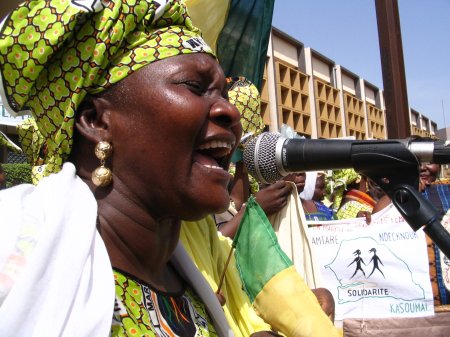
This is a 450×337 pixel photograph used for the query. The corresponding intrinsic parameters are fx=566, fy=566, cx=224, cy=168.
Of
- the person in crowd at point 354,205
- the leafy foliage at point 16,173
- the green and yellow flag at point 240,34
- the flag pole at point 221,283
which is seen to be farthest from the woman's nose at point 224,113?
the leafy foliage at point 16,173

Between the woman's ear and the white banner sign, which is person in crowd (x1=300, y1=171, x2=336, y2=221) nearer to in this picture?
the white banner sign

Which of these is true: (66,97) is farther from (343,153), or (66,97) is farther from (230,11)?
(230,11)

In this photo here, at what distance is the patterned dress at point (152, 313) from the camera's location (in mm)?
Answer: 1381

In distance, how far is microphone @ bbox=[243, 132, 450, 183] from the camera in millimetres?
1620

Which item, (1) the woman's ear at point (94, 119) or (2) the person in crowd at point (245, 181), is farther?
(2) the person in crowd at point (245, 181)

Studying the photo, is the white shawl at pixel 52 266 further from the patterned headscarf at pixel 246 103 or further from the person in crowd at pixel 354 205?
the person in crowd at pixel 354 205

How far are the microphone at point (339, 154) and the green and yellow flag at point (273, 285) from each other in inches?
13.7

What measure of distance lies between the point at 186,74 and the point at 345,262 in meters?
3.70

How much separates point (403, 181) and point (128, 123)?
2.66ft

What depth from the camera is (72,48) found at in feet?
4.89

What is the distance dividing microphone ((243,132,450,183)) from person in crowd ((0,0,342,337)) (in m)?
0.23

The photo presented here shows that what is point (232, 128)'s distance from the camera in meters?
1.55

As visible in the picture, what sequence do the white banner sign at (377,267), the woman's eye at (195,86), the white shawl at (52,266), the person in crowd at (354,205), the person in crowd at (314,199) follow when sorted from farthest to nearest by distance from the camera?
the person in crowd at (354,205) < the person in crowd at (314,199) < the white banner sign at (377,267) < the woman's eye at (195,86) < the white shawl at (52,266)

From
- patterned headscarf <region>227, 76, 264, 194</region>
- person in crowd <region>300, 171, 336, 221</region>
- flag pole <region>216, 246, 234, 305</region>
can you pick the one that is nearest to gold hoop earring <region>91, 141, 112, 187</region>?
flag pole <region>216, 246, 234, 305</region>
